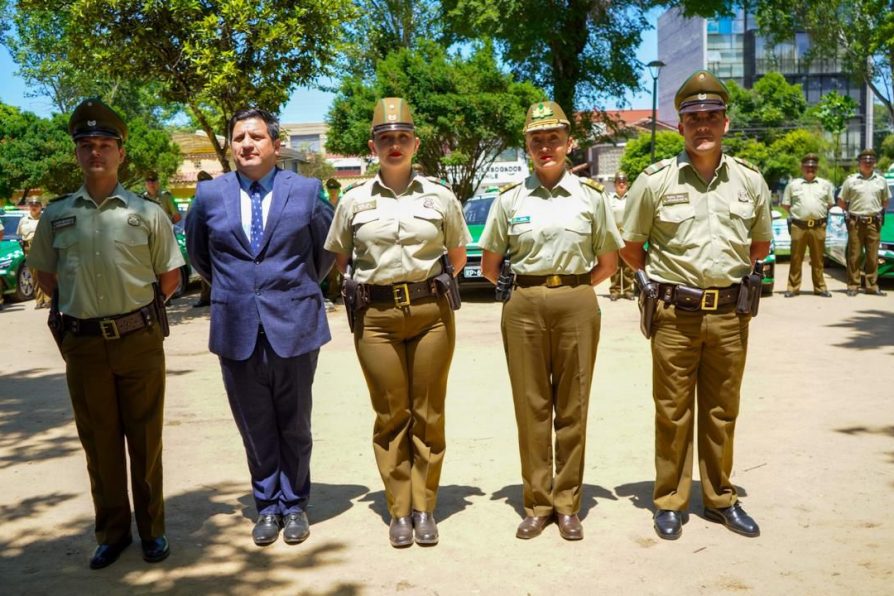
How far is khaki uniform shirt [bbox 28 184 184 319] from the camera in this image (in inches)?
169

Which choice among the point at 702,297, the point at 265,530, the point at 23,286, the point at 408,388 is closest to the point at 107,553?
the point at 265,530

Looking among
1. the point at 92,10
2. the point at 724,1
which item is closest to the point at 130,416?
the point at 92,10

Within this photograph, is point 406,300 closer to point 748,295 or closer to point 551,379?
point 551,379

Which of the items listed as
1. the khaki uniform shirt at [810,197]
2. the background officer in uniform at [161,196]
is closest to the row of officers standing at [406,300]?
the background officer in uniform at [161,196]

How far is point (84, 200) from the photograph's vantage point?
4.38 metres

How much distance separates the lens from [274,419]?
4727 mm

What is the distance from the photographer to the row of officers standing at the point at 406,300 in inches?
175

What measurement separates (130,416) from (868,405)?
5.54 metres

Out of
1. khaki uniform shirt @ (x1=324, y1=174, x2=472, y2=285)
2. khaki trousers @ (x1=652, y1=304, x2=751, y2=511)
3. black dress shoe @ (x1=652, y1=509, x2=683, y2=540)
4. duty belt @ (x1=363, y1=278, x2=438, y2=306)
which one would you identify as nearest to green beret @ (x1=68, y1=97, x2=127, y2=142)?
khaki uniform shirt @ (x1=324, y1=174, x2=472, y2=285)

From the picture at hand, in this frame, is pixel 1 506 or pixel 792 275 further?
pixel 792 275

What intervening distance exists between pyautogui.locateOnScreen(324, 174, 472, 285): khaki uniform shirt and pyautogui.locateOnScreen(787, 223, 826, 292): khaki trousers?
10.8 meters

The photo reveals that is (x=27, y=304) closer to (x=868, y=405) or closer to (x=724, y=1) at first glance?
(x=868, y=405)

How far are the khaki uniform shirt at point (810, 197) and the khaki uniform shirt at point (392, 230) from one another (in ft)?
35.1

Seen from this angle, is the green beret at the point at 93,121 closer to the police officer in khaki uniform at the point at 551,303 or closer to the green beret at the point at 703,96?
the police officer in khaki uniform at the point at 551,303
